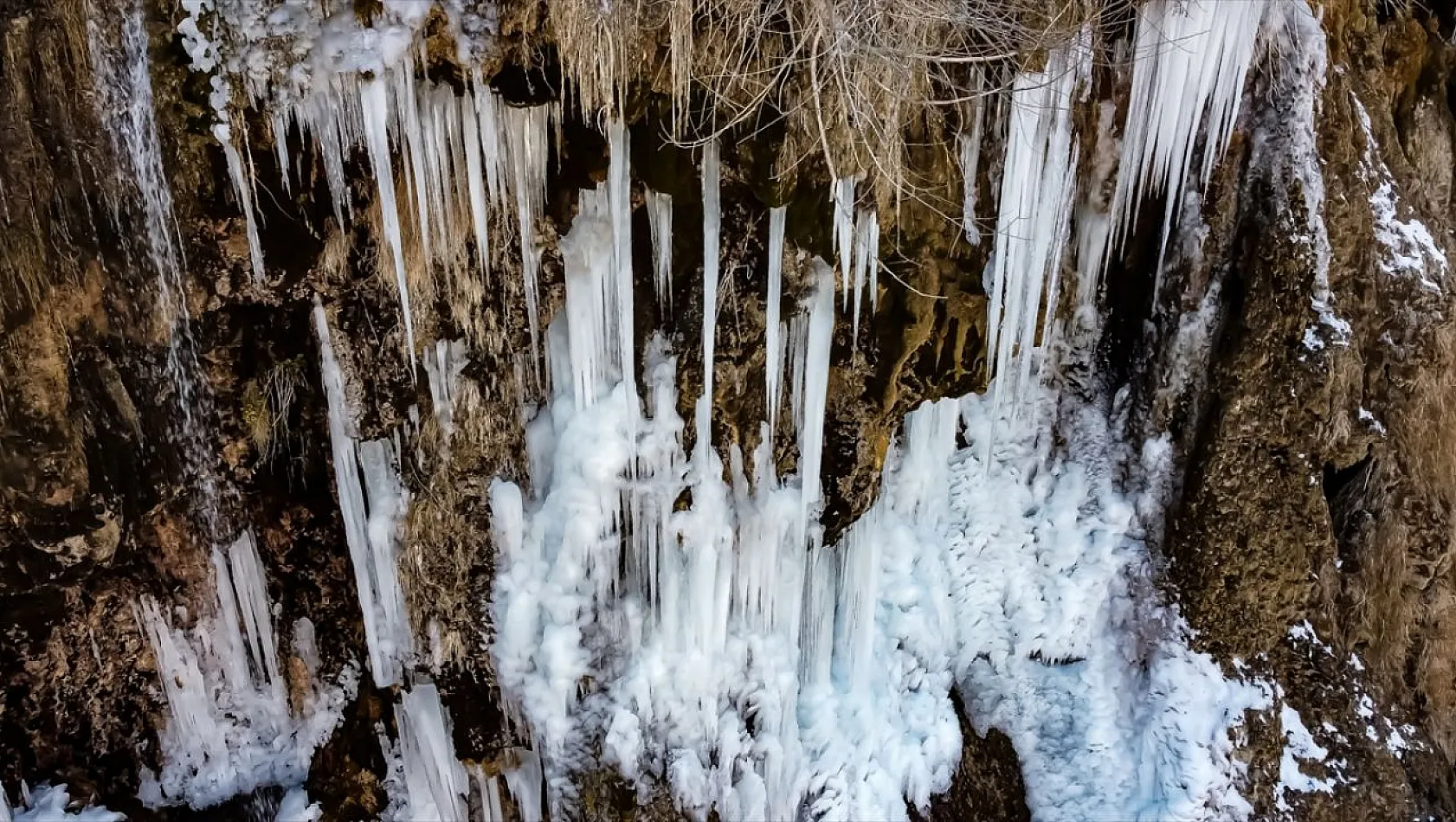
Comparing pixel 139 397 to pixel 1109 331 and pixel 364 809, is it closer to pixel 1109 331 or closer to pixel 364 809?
pixel 364 809

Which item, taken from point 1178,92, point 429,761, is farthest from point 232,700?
point 1178,92

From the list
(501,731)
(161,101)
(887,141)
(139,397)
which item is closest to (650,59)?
(887,141)

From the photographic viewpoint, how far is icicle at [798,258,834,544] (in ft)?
11.6

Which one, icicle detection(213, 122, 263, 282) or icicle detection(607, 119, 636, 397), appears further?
icicle detection(607, 119, 636, 397)

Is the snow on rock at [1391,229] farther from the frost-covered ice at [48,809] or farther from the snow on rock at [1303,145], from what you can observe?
the frost-covered ice at [48,809]

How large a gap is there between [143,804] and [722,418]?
10.7 ft

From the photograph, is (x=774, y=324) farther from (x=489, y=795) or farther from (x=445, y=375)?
(x=489, y=795)

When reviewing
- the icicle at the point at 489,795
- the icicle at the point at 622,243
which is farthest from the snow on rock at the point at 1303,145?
the icicle at the point at 489,795

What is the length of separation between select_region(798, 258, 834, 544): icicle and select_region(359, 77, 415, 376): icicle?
5.14ft

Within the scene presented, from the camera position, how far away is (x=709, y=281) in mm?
3414

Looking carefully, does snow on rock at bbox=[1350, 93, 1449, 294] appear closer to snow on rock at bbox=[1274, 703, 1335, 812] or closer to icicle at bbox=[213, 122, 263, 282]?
snow on rock at bbox=[1274, 703, 1335, 812]

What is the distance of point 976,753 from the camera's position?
15.2 feet

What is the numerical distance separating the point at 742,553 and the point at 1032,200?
6.34 ft

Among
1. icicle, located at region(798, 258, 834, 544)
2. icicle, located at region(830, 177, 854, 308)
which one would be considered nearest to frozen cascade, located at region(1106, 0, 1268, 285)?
icicle, located at region(830, 177, 854, 308)
